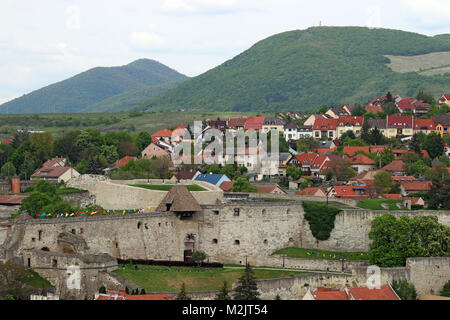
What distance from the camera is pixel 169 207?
73.2 m

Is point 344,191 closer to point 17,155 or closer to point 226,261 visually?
point 226,261

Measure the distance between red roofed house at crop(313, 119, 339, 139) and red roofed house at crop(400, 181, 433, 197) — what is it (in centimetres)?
4155

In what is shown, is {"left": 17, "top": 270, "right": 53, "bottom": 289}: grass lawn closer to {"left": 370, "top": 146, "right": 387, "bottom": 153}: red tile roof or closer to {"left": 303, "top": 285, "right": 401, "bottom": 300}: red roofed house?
{"left": 303, "top": 285, "right": 401, "bottom": 300}: red roofed house

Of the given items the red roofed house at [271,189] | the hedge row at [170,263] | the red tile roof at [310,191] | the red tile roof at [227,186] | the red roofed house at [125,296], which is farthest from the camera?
the red tile roof at [227,186]

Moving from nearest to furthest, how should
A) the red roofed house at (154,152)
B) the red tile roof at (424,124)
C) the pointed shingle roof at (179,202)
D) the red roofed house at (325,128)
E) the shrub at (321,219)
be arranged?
the pointed shingle roof at (179,202) → the shrub at (321,219) → the red roofed house at (154,152) → the red tile roof at (424,124) → the red roofed house at (325,128)

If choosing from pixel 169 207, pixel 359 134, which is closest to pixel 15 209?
pixel 169 207

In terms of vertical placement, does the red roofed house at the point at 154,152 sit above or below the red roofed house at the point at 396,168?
above

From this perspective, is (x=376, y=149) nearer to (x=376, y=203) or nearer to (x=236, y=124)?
(x=236, y=124)

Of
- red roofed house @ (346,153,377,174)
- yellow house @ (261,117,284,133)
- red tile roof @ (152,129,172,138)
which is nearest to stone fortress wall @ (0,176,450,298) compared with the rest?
red roofed house @ (346,153,377,174)

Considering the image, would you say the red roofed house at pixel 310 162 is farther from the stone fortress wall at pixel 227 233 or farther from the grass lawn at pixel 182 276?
the grass lawn at pixel 182 276

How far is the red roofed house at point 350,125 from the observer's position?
13275 cm

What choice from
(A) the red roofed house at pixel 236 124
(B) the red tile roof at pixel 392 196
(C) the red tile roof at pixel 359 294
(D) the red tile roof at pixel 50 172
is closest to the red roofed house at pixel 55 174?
(D) the red tile roof at pixel 50 172

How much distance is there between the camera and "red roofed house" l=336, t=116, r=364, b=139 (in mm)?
132750

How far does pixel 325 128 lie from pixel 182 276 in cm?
7643
